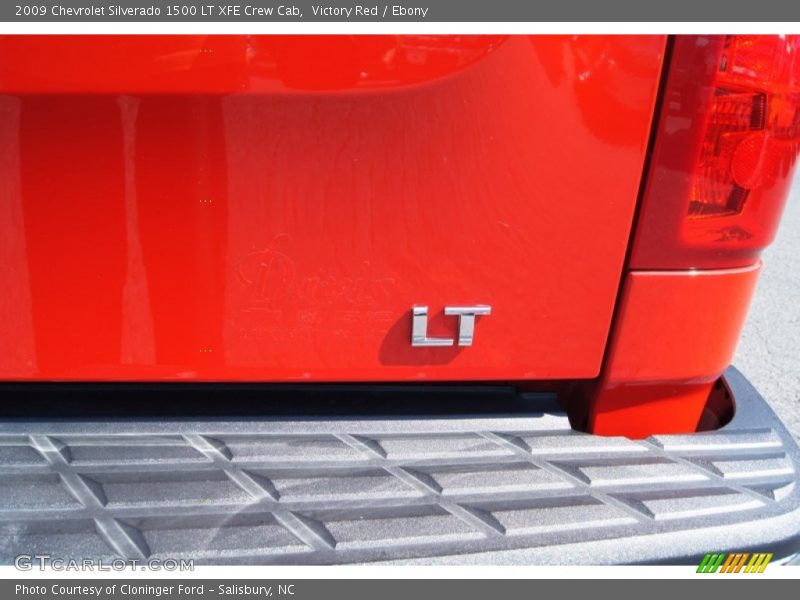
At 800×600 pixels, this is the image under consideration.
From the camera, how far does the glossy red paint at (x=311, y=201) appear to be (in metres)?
1.00

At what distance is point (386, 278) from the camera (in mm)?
1162

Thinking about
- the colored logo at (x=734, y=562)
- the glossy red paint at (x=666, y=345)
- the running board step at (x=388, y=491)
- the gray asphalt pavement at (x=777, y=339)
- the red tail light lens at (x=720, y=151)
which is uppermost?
the red tail light lens at (x=720, y=151)

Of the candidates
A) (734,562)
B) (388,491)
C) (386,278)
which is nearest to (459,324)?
(386,278)

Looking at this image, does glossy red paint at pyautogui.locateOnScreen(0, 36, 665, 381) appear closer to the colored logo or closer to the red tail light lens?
the red tail light lens

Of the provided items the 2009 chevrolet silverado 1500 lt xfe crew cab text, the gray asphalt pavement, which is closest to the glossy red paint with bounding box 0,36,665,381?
the 2009 chevrolet silverado 1500 lt xfe crew cab text

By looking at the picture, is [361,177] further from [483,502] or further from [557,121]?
[483,502]

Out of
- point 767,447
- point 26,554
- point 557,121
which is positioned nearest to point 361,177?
point 557,121

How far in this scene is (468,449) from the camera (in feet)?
4.37

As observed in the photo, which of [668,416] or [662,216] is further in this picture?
[668,416]

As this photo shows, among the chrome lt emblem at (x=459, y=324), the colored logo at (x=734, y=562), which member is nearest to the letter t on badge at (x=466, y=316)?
the chrome lt emblem at (x=459, y=324)

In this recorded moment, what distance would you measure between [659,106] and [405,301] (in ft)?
1.86

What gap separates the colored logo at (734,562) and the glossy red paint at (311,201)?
0.44 metres

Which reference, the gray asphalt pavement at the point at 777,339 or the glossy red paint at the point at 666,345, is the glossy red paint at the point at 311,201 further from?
the gray asphalt pavement at the point at 777,339

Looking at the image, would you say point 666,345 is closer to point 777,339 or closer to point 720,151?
point 720,151
